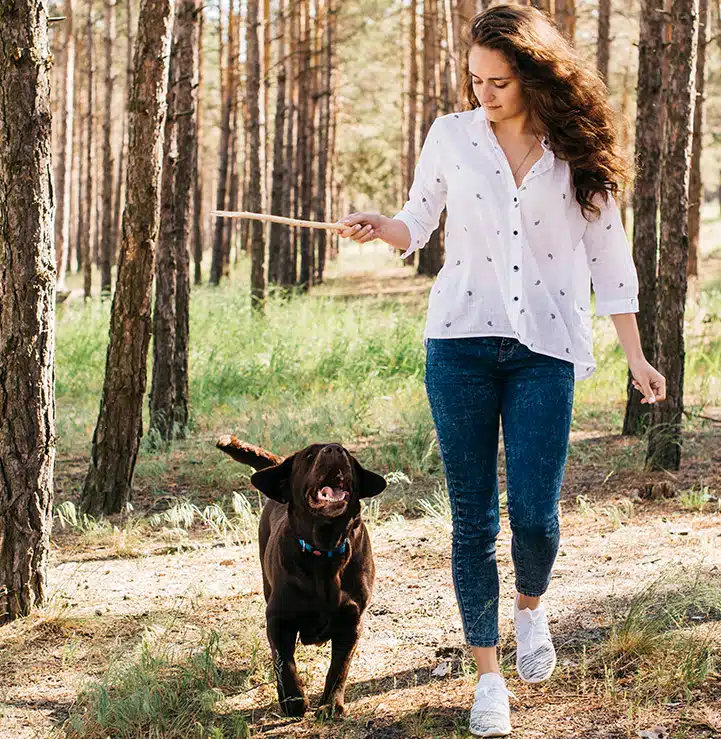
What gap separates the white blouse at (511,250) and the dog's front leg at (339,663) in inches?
45.4

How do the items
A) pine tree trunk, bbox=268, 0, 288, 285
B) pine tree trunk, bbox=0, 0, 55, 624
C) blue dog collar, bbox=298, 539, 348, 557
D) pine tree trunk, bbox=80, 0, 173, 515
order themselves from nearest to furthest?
blue dog collar, bbox=298, 539, 348, 557
pine tree trunk, bbox=0, 0, 55, 624
pine tree trunk, bbox=80, 0, 173, 515
pine tree trunk, bbox=268, 0, 288, 285

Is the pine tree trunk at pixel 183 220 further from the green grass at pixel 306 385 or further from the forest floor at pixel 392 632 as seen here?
the forest floor at pixel 392 632

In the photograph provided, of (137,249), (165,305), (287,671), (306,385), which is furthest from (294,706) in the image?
(306,385)

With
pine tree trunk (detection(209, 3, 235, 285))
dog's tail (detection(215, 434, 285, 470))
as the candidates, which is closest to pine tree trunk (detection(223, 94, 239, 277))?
pine tree trunk (detection(209, 3, 235, 285))

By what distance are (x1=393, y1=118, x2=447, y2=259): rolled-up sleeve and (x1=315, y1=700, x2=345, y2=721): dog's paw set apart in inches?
66.2

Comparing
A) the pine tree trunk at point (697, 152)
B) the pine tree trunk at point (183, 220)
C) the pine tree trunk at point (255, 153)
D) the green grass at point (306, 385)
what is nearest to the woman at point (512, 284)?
the green grass at point (306, 385)

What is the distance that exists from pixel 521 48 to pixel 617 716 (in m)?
2.33

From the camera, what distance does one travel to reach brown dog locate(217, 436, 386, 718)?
11.9ft

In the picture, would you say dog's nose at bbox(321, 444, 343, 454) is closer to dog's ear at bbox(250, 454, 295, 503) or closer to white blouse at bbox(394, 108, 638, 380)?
dog's ear at bbox(250, 454, 295, 503)

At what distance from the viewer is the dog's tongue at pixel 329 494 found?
3584mm

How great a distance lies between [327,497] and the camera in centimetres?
359

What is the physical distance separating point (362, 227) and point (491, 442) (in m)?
0.85

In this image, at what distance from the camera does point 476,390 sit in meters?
3.32

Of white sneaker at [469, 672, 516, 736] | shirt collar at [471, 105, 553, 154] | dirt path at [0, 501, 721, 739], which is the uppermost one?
shirt collar at [471, 105, 553, 154]
